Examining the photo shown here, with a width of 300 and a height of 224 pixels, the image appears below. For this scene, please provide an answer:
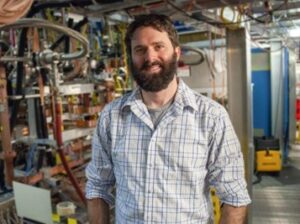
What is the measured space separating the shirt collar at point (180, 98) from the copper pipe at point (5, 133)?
1.05 metres

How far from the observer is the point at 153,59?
143 centimetres

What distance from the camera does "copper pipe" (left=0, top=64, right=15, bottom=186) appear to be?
2.23m

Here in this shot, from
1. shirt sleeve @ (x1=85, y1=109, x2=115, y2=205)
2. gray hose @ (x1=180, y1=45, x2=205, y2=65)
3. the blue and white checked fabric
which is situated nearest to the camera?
the blue and white checked fabric

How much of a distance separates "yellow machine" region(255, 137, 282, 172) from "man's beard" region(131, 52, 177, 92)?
463 centimetres

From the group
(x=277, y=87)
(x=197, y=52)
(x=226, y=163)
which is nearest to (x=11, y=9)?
(x=226, y=163)

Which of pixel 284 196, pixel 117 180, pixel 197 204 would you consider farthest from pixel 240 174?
pixel 284 196

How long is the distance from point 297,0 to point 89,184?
2.25m

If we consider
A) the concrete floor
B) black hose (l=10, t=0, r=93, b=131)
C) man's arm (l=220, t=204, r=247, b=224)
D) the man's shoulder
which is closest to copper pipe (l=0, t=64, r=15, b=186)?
black hose (l=10, t=0, r=93, b=131)

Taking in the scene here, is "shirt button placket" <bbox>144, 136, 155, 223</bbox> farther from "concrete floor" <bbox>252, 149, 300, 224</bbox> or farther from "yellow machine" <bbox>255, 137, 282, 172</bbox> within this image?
"yellow machine" <bbox>255, 137, 282, 172</bbox>

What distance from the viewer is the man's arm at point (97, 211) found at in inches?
64.2

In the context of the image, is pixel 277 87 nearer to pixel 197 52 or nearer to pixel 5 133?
pixel 197 52

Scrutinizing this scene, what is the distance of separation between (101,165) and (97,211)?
22cm

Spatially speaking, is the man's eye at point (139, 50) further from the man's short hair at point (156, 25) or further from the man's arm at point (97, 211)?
the man's arm at point (97, 211)

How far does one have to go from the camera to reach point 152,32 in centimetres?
144
